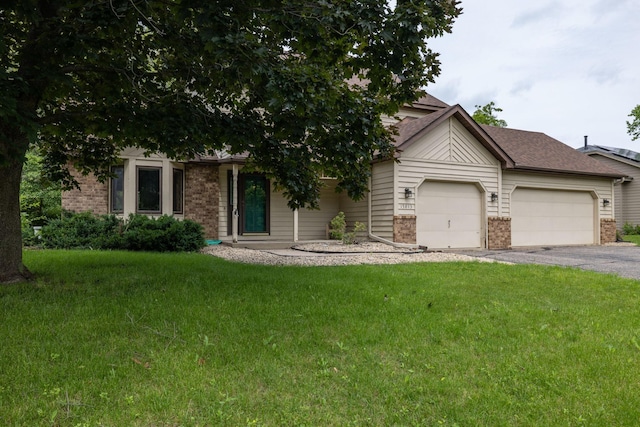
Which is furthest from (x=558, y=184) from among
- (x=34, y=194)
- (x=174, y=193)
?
(x=34, y=194)

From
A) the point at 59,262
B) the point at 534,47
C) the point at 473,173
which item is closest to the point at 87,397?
the point at 59,262

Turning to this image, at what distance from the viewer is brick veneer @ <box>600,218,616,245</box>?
16406 mm

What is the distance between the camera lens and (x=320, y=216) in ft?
50.2

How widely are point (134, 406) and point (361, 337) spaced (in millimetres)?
2010

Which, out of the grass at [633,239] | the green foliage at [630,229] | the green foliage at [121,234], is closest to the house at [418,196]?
the green foliage at [121,234]

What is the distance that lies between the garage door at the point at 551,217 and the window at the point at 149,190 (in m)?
12.2

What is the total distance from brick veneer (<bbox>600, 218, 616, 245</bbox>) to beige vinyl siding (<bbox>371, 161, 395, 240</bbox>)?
10.1 meters

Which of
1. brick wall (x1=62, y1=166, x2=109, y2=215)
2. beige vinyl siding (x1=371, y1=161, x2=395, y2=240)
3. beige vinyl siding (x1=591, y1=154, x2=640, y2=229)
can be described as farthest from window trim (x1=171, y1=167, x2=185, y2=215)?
beige vinyl siding (x1=591, y1=154, x2=640, y2=229)

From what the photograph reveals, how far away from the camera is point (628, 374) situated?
321cm

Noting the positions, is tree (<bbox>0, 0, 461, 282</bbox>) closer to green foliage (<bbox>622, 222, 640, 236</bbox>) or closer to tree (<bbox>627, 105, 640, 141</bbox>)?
green foliage (<bbox>622, 222, 640, 236</bbox>)

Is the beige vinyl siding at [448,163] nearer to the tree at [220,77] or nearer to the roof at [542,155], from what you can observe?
the roof at [542,155]

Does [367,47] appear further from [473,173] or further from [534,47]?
[534,47]

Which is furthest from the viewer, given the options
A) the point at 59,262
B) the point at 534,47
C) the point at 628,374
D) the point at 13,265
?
the point at 534,47

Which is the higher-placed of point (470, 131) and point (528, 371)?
point (470, 131)
